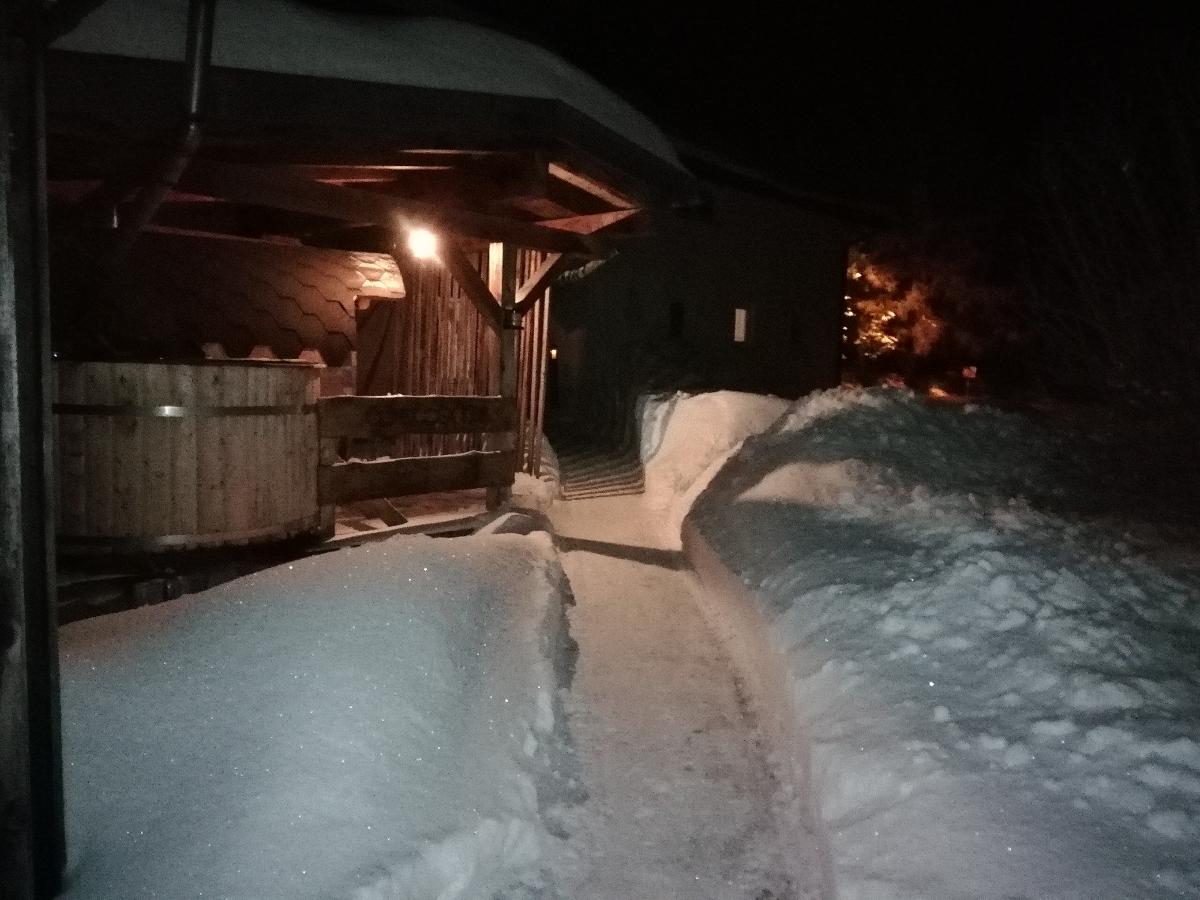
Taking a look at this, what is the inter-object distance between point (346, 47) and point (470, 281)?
3813 mm

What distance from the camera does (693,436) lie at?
42.4ft

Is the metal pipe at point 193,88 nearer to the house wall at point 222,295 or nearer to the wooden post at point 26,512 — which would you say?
the wooden post at point 26,512

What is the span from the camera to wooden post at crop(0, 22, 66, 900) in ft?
8.51

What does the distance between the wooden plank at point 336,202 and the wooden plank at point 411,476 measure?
71.7 inches

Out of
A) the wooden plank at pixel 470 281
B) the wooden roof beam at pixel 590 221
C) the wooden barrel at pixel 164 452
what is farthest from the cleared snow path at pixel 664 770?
the wooden roof beam at pixel 590 221

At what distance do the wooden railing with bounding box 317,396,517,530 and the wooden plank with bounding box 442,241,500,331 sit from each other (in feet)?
3.01

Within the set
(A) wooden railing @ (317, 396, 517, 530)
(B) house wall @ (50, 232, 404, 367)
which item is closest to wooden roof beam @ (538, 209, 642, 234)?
(A) wooden railing @ (317, 396, 517, 530)

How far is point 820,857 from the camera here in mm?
3516

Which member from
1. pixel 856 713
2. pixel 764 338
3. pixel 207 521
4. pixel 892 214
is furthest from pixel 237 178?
pixel 892 214

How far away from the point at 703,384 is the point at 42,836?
1500cm

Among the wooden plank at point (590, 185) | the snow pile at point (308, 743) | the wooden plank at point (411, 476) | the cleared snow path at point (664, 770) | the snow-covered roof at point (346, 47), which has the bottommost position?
the cleared snow path at point (664, 770)

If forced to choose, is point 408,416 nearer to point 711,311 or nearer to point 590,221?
point 590,221

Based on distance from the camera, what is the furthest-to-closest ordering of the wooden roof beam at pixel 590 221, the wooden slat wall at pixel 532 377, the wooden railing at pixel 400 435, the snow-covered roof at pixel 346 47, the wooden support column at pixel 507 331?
the wooden slat wall at pixel 532 377, the wooden support column at pixel 507 331, the wooden roof beam at pixel 590 221, the wooden railing at pixel 400 435, the snow-covered roof at pixel 346 47

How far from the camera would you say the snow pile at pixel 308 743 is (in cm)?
298
